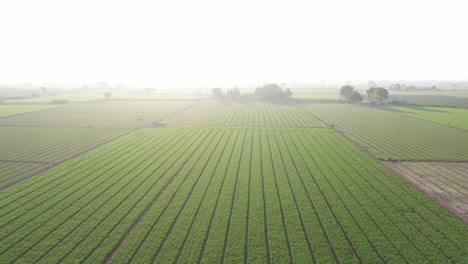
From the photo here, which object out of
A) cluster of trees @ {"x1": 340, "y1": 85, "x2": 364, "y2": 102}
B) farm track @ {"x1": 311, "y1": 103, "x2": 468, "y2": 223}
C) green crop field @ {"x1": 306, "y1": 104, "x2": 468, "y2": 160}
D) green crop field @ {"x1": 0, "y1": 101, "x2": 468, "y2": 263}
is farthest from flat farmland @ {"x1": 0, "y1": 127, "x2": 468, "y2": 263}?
cluster of trees @ {"x1": 340, "y1": 85, "x2": 364, "y2": 102}

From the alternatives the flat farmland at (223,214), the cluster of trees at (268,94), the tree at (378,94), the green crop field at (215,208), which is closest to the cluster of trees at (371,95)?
the tree at (378,94)

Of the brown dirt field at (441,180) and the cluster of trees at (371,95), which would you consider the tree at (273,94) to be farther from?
the brown dirt field at (441,180)

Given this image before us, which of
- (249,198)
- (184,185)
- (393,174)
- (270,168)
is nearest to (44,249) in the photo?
(184,185)

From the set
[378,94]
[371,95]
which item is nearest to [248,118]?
[378,94]

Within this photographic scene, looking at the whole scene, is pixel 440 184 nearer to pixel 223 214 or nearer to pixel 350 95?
pixel 223 214

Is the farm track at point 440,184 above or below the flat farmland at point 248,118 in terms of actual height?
below

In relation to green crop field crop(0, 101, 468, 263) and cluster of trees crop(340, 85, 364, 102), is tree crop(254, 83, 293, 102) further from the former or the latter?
green crop field crop(0, 101, 468, 263)

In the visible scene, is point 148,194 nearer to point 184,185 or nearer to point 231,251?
point 184,185
